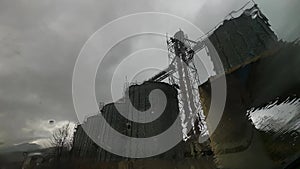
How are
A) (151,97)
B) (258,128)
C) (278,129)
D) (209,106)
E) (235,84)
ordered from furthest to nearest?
(151,97)
(209,106)
(235,84)
(258,128)
(278,129)

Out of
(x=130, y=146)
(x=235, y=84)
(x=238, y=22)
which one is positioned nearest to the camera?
(x=235, y=84)

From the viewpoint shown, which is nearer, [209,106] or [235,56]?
[209,106]

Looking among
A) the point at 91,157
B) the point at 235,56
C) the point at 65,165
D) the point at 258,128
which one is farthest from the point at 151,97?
the point at 258,128

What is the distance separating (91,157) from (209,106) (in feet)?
56.8

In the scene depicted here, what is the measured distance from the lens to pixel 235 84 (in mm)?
5828

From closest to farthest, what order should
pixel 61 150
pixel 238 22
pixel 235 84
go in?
pixel 235 84, pixel 238 22, pixel 61 150

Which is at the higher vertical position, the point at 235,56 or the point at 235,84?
the point at 235,56

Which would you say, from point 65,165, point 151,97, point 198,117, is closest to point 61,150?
point 65,165

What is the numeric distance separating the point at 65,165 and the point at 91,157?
2533 millimetres

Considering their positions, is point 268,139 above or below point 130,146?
below

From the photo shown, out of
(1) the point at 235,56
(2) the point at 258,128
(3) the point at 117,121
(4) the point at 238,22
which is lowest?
(2) the point at 258,128

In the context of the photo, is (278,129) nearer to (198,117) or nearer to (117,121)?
(198,117)

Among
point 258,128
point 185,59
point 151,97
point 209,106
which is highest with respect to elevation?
point 185,59

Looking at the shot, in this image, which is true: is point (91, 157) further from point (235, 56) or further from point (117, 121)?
point (235, 56)
